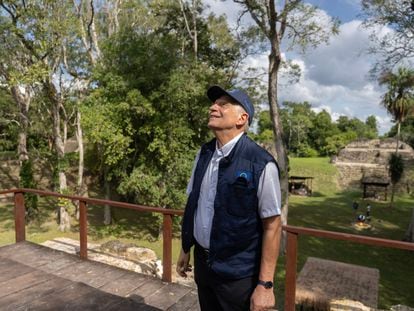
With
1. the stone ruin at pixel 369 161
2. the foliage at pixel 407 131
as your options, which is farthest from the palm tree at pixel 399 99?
the foliage at pixel 407 131

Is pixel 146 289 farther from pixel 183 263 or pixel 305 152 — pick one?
pixel 305 152

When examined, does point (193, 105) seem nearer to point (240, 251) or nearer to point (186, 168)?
point (186, 168)

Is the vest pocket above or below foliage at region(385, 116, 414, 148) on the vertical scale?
below

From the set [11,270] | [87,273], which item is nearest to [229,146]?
[87,273]

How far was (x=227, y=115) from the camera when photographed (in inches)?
68.0

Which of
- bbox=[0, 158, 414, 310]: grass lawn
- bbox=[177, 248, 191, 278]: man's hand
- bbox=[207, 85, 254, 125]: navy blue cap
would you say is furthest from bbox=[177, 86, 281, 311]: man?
bbox=[0, 158, 414, 310]: grass lawn

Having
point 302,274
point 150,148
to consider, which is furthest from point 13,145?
point 302,274

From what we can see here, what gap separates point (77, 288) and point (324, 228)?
14.2 meters

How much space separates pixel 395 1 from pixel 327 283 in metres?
10.0

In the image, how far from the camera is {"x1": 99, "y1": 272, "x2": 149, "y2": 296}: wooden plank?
335 cm

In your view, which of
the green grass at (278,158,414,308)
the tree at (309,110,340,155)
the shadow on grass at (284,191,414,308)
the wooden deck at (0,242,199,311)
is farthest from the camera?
the tree at (309,110,340,155)

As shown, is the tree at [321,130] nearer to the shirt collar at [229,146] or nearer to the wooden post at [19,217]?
the wooden post at [19,217]

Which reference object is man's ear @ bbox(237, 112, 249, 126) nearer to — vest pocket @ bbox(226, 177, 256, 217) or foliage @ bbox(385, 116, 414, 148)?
vest pocket @ bbox(226, 177, 256, 217)

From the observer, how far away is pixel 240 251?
1652 mm
